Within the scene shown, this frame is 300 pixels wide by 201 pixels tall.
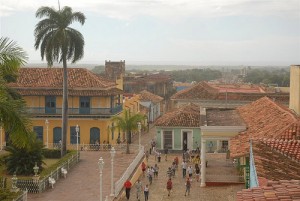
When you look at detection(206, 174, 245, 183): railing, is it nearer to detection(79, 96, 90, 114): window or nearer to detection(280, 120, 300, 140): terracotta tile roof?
detection(280, 120, 300, 140): terracotta tile roof

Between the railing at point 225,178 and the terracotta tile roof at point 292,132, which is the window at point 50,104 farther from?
the terracotta tile roof at point 292,132

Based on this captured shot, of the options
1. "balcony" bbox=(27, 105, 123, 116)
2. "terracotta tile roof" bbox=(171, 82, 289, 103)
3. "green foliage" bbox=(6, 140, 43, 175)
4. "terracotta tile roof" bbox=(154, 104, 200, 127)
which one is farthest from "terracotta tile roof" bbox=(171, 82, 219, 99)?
"green foliage" bbox=(6, 140, 43, 175)

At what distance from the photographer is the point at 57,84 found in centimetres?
3600

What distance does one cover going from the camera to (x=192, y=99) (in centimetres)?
4509

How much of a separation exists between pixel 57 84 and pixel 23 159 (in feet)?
42.5

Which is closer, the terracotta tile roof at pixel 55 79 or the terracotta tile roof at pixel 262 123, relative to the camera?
the terracotta tile roof at pixel 262 123

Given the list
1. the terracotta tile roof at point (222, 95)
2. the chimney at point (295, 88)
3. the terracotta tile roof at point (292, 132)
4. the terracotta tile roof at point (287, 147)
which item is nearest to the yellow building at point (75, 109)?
the terracotta tile roof at point (222, 95)

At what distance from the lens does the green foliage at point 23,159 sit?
923 inches

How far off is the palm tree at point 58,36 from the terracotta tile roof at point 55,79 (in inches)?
210

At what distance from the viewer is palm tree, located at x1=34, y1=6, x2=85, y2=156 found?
29.5 m

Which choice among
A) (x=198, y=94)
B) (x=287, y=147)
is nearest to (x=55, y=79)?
(x=198, y=94)

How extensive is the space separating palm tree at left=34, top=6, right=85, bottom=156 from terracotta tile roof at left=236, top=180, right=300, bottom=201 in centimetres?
2223

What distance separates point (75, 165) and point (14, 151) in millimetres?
4857

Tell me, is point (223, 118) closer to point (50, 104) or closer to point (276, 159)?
point (50, 104)
